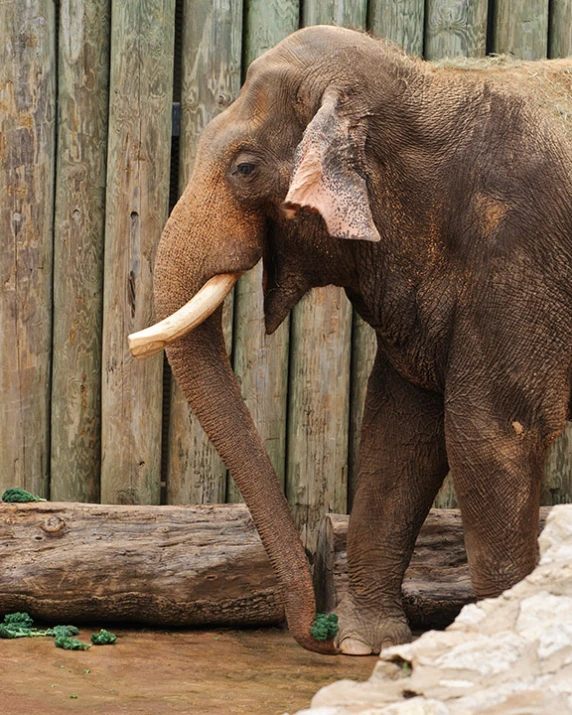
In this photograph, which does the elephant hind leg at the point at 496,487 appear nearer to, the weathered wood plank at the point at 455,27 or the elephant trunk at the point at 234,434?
the elephant trunk at the point at 234,434

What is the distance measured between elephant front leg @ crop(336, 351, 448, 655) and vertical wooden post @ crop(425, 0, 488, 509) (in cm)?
184

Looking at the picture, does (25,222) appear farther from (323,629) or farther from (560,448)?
(560,448)

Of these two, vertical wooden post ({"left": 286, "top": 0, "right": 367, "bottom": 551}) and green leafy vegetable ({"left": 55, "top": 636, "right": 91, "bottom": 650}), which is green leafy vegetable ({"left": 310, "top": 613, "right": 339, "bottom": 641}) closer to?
green leafy vegetable ({"left": 55, "top": 636, "right": 91, "bottom": 650})

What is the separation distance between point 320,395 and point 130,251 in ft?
3.94

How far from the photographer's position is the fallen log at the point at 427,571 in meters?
6.13

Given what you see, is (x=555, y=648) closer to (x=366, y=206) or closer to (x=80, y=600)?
(x=366, y=206)

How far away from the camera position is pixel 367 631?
577 centimetres

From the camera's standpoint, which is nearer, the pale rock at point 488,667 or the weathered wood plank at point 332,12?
the pale rock at point 488,667

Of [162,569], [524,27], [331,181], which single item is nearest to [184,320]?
[331,181]

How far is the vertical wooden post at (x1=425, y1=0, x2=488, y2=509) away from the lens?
261 inches

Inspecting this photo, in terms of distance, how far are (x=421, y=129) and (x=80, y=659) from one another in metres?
2.60

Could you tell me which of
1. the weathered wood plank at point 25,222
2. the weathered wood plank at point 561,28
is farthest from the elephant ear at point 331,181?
the weathered wood plank at point 561,28

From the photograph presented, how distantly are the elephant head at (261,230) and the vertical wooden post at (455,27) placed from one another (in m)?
1.59


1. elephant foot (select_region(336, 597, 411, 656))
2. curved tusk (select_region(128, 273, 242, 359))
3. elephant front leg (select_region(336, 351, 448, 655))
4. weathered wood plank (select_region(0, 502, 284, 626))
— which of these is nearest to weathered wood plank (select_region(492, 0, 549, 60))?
elephant front leg (select_region(336, 351, 448, 655))
